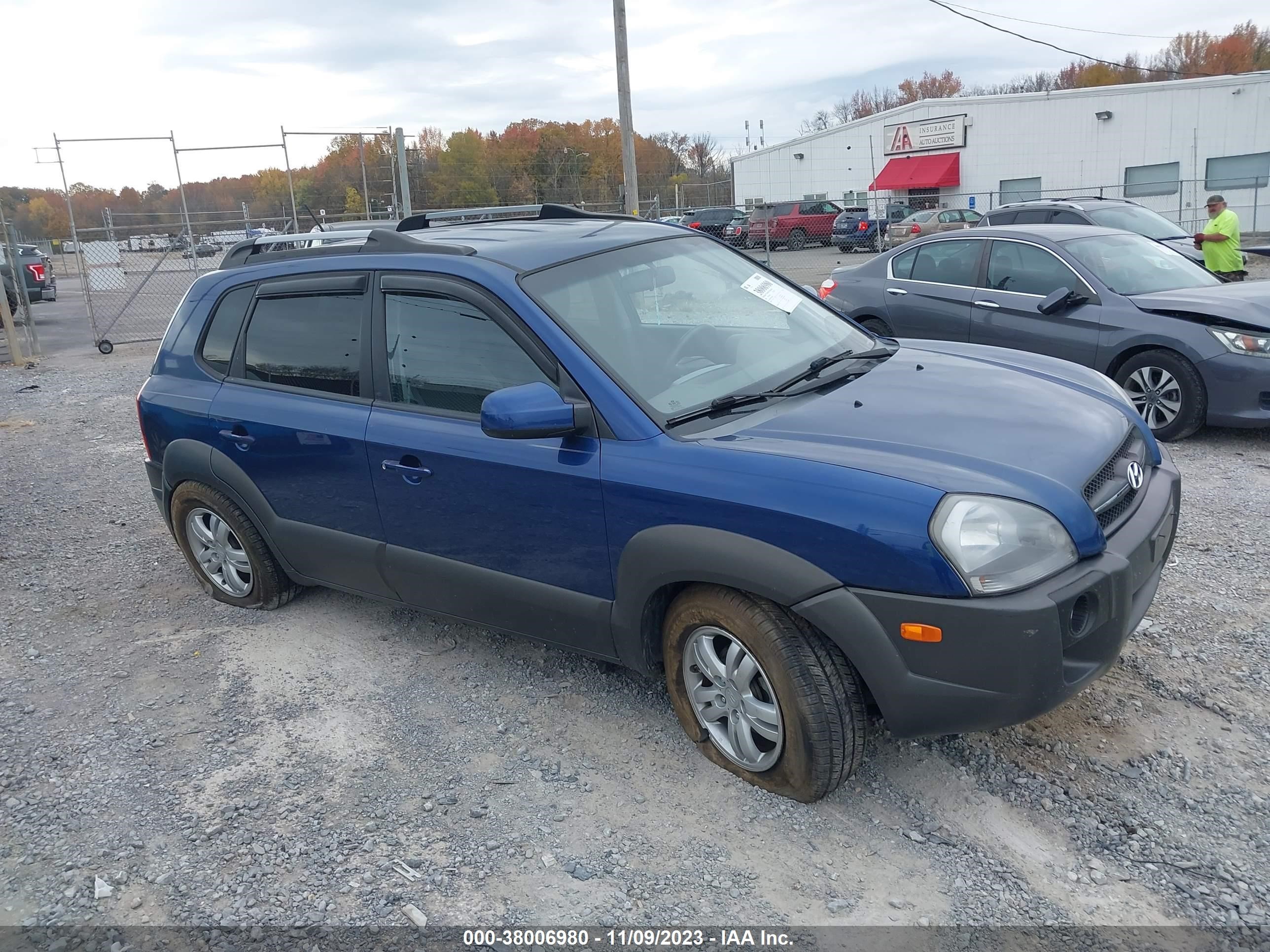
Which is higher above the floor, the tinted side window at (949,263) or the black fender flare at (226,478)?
the tinted side window at (949,263)

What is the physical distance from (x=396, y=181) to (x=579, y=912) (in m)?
17.7

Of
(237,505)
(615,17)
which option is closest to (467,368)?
(237,505)

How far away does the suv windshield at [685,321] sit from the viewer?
135 inches

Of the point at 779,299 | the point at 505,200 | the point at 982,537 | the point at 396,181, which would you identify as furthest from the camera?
the point at 505,200

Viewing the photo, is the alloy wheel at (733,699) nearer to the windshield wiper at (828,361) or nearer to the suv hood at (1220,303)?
the windshield wiper at (828,361)

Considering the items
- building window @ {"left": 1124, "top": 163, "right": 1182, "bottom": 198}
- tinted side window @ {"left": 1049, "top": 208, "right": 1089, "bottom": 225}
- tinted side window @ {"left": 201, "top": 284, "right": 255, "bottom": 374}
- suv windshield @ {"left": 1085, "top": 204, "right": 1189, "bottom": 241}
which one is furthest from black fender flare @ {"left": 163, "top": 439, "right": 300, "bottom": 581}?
building window @ {"left": 1124, "top": 163, "right": 1182, "bottom": 198}

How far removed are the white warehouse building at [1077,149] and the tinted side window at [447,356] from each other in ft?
86.0

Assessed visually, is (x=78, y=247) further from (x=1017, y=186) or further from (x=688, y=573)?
(x=1017, y=186)

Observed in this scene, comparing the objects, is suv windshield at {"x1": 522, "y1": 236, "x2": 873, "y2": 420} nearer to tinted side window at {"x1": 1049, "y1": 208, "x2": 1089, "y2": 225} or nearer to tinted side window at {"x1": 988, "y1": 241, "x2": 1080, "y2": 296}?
tinted side window at {"x1": 988, "y1": 241, "x2": 1080, "y2": 296}

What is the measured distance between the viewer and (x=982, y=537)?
8.76ft

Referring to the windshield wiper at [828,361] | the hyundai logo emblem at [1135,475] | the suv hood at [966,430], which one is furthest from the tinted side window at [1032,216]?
the hyundai logo emblem at [1135,475]

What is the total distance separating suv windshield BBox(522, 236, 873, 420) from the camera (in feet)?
11.2

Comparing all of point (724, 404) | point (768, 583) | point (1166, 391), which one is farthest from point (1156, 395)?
point (768, 583)

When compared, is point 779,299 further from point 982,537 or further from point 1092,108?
point 1092,108
